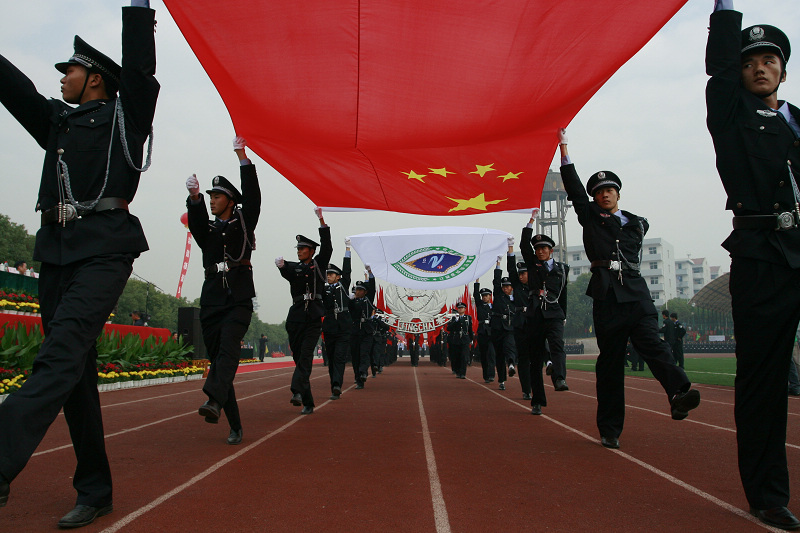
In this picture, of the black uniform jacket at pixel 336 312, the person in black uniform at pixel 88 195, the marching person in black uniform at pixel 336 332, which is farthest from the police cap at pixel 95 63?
the marching person in black uniform at pixel 336 332

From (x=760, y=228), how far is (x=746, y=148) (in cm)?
43

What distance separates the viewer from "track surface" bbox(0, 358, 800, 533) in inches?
117

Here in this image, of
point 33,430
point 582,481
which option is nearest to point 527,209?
point 582,481

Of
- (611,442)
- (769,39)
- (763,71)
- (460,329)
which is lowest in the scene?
(611,442)

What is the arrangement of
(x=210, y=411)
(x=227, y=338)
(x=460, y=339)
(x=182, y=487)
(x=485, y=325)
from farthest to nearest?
(x=460, y=339), (x=485, y=325), (x=227, y=338), (x=210, y=411), (x=182, y=487)

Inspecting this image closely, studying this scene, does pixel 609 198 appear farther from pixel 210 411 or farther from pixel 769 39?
pixel 210 411

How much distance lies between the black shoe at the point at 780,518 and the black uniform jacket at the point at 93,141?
3296mm

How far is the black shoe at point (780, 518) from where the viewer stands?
2730 millimetres

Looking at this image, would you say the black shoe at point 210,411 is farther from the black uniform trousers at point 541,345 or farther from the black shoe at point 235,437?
the black uniform trousers at point 541,345

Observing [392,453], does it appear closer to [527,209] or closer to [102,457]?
[102,457]

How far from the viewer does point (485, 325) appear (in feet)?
50.5

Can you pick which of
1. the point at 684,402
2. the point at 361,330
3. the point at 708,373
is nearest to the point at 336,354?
the point at 361,330

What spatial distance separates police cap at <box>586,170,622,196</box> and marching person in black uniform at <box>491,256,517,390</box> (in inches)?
254

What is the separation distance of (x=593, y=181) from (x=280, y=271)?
441cm
